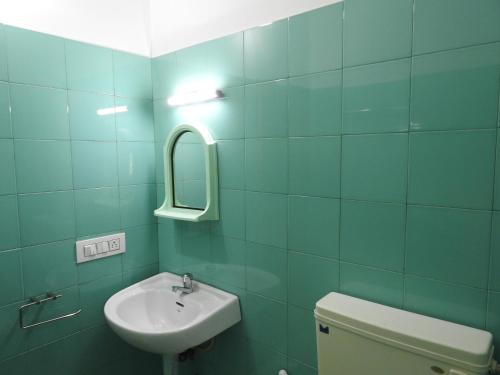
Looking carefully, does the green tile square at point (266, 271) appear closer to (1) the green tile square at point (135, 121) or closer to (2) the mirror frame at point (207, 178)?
(2) the mirror frame at point (207, 178)

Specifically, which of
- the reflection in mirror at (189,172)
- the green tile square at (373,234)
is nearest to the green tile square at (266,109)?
the reflection in mirror at (189,172)

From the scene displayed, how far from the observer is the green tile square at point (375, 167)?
1.13 metres

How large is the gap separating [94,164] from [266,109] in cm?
94

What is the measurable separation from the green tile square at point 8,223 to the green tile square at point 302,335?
1251 millimetres

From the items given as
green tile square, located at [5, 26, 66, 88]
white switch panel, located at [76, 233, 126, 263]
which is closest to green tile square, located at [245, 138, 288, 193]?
white switch panel, located at [76, 233, 126, 263]

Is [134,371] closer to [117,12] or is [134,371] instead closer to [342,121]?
[342,121]

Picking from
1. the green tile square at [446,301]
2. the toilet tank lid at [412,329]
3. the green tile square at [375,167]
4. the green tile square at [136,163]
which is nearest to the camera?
the toilet tank lid at [412,329]

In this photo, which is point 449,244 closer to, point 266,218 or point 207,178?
point 266,218

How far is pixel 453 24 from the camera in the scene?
1.00 meters

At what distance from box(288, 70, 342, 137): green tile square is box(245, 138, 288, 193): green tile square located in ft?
0.35

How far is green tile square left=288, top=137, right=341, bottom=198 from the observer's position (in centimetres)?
128

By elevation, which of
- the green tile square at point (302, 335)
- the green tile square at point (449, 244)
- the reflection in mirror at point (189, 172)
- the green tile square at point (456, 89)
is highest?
the green tile square at point (456, 89)

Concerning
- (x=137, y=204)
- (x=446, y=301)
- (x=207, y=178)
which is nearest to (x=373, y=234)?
(x=446, y=301)

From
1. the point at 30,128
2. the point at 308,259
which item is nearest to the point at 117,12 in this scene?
the point at 30,128
